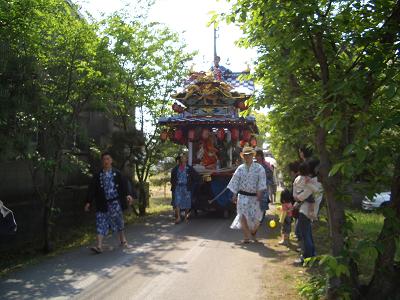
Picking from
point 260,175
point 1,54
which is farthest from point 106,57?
point 260,175

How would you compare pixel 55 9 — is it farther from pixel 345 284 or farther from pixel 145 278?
pixel 345 284

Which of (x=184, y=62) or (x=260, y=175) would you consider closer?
(x=260, y=175)

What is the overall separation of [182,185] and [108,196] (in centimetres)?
382

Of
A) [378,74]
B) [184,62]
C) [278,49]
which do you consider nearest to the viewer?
[378,74]

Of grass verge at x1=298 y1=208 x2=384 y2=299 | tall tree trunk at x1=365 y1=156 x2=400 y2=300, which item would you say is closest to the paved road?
grass verge at x1=298 y1=208 x2=384 y2=299

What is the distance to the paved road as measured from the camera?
18.6 ft

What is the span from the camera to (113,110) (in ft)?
42.7

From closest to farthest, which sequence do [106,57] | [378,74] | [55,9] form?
[378,74], [55,9], [106,57]

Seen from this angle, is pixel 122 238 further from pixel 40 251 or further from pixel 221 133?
pixel 221 133

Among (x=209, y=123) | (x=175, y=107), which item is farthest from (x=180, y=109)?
→ (x=209, y=123)

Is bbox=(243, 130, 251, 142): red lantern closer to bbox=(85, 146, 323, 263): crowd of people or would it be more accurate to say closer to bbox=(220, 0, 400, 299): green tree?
bbox=(85, 146, 323, 263): crowd of people

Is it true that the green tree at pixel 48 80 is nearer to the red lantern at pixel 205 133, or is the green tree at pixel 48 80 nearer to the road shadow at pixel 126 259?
the road shadow at pixel 126 259

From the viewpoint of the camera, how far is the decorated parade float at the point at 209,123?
1313 cm

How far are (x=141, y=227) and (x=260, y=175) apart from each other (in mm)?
3805
